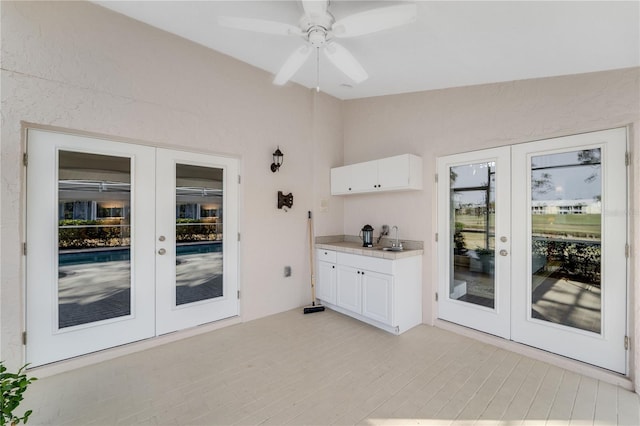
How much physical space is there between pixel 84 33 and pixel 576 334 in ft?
17.1

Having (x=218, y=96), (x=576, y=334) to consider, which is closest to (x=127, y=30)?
(x=218, y=96)

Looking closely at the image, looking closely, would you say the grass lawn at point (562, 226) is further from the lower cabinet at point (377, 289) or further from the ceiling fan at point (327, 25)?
the ceiling fan at point (327, 25)

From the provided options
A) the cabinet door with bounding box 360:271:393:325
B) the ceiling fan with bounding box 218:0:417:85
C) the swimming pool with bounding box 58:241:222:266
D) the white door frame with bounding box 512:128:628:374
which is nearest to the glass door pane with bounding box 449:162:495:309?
the white door frame with bounding box 512:128:628:374

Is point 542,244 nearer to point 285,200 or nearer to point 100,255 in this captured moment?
point 285,200

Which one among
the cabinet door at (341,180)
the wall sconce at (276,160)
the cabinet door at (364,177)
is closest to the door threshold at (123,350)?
the wall sconce at (276,160)

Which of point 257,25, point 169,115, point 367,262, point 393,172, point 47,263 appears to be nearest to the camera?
point 257,25

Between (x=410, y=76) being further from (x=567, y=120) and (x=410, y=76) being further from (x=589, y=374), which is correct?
(x=589, y=374)

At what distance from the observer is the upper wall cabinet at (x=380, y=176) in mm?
3494

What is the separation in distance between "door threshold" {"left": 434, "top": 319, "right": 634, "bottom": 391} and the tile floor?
0.07 metres

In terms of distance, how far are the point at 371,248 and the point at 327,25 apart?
8.44 ft

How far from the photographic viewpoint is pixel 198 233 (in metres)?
3.35

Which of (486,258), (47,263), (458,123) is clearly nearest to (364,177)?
(458,123)

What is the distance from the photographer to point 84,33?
259 centimetres

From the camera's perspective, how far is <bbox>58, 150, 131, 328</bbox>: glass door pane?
2.61 m
